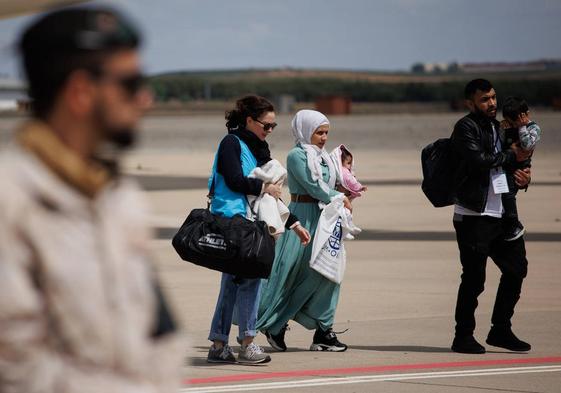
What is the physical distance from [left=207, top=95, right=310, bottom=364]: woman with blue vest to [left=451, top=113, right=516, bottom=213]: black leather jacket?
44.4 inches

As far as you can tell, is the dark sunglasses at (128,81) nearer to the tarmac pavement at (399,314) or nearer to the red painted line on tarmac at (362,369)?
the tarmac pavement at (399,314)

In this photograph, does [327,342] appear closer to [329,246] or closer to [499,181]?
[329,246]

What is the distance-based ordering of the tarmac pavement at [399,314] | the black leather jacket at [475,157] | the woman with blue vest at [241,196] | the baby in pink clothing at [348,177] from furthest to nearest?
the baby in pink clothing at [348,177]
the black leather jacket at [475,157]
the woman with blue vest at [241,196]
the tarmac pavement at [399,314]

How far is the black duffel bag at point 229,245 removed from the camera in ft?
25.4

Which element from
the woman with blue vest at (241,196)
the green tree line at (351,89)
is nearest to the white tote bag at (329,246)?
the woman with blue vest at (241,196)

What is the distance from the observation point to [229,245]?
25.5 feet

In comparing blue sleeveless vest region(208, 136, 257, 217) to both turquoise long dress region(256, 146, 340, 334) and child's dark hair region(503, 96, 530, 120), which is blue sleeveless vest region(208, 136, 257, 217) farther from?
child's dark hair region(503, 96, 530, 120)

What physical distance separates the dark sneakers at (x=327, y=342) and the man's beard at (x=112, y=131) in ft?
21.1

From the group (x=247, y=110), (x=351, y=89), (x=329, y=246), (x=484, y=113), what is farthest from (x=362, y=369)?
(x=351, y=89)

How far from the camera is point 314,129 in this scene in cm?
868

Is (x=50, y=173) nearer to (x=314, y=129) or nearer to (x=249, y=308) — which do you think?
(x=249, y=308)

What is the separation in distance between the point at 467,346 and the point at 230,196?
6.23ft

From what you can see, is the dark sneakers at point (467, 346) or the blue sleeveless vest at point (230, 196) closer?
the blue sleeveless vest at point (230, 196)

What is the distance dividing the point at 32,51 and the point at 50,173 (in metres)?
0.23
